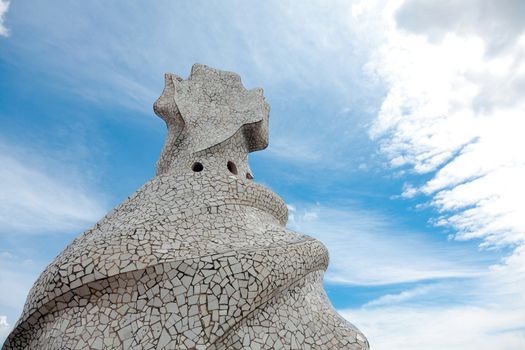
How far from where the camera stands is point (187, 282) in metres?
5.54

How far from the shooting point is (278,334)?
18.7 feet

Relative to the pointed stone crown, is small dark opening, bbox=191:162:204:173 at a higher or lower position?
lower

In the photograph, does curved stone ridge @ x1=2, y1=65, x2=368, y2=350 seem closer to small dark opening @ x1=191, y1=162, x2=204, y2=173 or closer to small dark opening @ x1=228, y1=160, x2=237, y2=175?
small dark opening @ x1=191, y1=162, x2=204, y2=173

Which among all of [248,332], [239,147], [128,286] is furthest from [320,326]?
[239,147]

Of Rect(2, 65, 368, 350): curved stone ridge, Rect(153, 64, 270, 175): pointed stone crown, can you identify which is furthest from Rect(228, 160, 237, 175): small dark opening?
Rect(2, 65, 368, 350): curved stone ridge

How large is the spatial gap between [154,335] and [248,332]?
109 cm

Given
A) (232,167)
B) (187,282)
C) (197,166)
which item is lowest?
(187,282)

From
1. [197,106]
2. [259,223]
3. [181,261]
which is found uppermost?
[197,106]

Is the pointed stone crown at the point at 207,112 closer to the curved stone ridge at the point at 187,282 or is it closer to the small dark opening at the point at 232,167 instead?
the small dark opening at the point at 232,167

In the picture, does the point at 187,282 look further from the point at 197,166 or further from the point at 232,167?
the point at 232,167

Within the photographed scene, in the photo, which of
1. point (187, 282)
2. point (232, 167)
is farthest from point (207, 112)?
point (187, 282)

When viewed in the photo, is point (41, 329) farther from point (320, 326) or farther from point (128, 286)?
point (320, 326)

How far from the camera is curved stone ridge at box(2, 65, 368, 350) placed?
5.39 metres

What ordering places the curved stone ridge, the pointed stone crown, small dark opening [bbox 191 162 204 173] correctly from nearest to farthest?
the curved stone ridge
small dark opening [bbox 191 162 204 173]
the pointed stone crown
